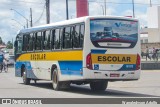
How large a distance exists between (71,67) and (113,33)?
2321 millimetres

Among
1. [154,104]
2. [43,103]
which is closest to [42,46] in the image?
[43,103]

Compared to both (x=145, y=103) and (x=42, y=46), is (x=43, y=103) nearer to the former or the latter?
(x=145, y=103)

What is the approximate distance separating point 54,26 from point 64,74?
8.55ft

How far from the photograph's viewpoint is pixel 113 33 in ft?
66.9

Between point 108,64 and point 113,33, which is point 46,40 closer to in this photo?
point 113,33

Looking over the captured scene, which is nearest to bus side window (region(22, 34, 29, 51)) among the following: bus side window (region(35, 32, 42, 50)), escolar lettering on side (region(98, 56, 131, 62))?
bus side window (region(35, 32, 42, 50))

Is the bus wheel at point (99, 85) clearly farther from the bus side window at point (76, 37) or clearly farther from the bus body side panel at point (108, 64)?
the bus side window at point (76, 37)

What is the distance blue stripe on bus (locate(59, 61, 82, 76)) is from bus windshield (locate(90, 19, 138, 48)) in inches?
45.5

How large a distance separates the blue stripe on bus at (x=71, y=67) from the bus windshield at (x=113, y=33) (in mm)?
1157

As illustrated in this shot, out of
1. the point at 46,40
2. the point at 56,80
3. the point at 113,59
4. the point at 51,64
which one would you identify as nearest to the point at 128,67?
the point at 113,59

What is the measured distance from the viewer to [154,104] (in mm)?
16359

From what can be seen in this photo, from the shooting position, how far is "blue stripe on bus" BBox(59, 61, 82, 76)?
806 inches

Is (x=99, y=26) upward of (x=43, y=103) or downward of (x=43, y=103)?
upward

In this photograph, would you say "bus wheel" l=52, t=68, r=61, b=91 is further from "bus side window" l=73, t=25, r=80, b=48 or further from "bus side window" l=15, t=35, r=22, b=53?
"bus side window" l=15, t=35, r=22, b=53
